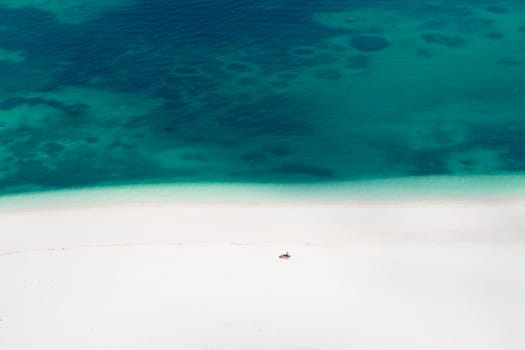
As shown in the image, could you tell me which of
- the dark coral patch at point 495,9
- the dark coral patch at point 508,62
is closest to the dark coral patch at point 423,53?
the dark coral patch at point 508,62

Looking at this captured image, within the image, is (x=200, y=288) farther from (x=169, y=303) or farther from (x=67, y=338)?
(x=67, y=338)

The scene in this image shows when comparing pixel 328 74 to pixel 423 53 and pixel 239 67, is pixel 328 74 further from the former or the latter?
pixel 423 53

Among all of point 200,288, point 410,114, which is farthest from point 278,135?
point 200,288

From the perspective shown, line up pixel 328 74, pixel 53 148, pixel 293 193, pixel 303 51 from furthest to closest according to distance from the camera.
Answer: pixel 303 51 → pixel 328 74 → pixel 53 148 → pixel 293 193

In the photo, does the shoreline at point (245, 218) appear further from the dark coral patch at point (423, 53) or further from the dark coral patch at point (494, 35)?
the dark coral patch at point (494, 35)

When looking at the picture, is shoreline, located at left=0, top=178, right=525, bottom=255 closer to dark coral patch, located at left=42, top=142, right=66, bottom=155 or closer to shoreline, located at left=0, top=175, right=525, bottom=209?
shoreline, located at left=0, top=175, right=525, bottom=209

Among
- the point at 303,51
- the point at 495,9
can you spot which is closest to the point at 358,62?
the point at 303,51
